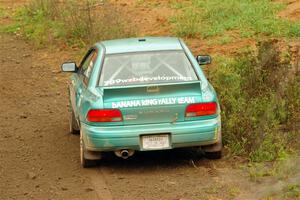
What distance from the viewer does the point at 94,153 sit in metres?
8.84

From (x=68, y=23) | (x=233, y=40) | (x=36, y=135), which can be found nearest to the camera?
(x=36, y=135)

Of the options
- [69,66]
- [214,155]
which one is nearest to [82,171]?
[214,155]

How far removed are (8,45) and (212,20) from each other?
5454mm

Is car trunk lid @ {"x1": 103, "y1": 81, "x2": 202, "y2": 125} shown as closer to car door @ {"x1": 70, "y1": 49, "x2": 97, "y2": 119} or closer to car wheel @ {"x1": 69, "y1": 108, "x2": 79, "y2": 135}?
car door @ {"x1": 70, "y1": 49, "x2": 97, "y2": 119}

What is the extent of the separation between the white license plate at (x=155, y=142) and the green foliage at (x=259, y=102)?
114 cm

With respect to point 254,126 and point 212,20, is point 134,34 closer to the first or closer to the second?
point 212,20

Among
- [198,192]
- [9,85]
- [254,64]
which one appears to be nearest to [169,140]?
[198,192]

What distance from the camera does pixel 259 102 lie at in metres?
10.3

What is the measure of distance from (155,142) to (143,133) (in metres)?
0.19

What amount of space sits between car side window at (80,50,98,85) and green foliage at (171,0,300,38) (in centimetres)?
670

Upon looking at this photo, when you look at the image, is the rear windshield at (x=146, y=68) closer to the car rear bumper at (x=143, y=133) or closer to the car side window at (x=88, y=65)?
the car side window at (x=88, y=65)

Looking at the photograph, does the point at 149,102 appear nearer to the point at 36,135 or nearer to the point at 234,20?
the point at 36,135

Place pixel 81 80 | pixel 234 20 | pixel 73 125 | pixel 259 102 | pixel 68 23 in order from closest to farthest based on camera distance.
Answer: pixel 81 80
pixel 259 102
pixel 73 125
pixel 234 20
pixel 68 23

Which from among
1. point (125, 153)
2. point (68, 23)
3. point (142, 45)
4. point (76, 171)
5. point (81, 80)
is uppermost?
point (142, 45)
